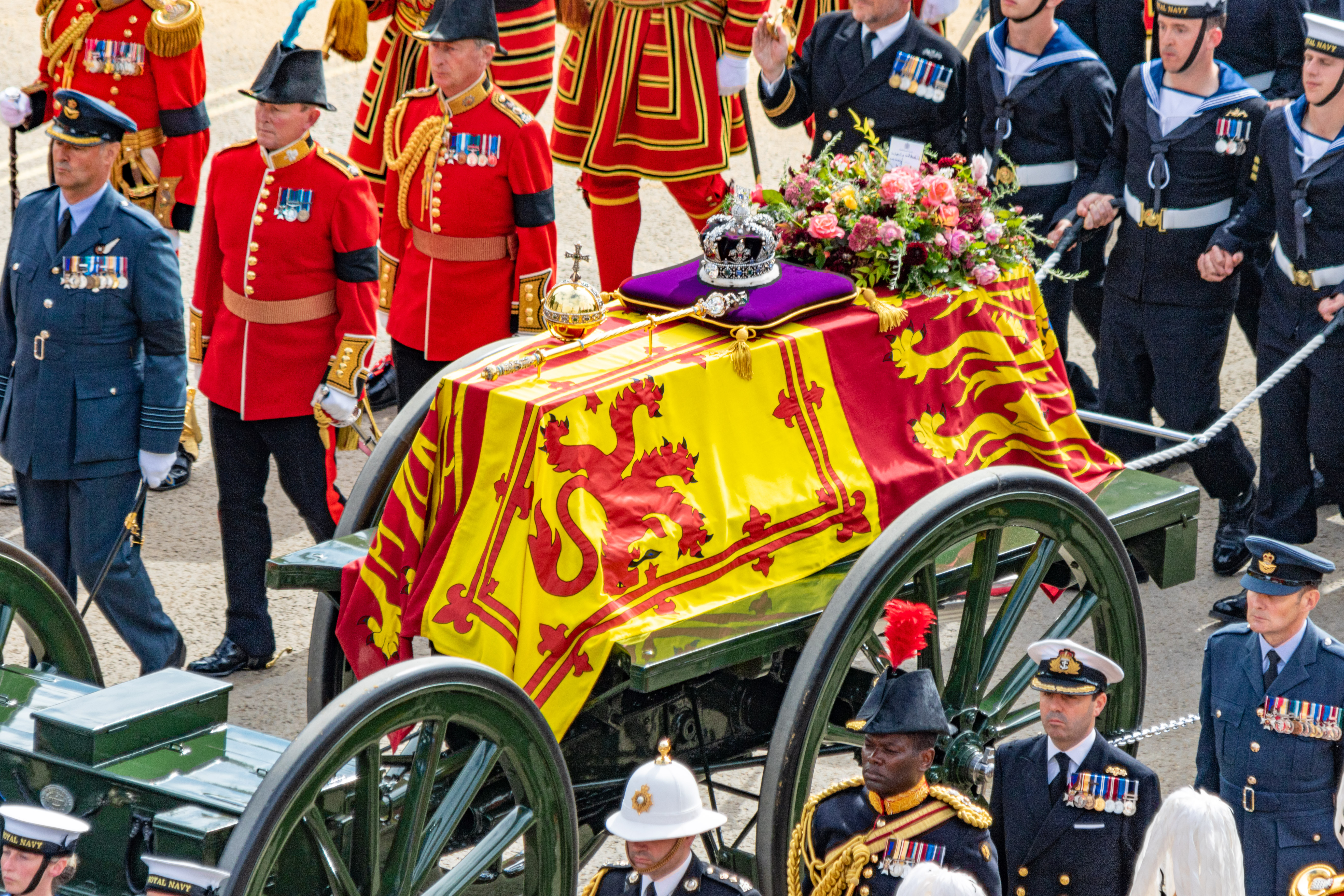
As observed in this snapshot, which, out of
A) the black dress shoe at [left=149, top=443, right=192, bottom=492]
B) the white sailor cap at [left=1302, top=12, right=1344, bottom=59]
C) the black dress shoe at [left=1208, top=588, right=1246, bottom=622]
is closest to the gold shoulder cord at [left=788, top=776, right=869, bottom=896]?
the black dress shoe at [left=1208, top=588, right=1246, bottom=622]

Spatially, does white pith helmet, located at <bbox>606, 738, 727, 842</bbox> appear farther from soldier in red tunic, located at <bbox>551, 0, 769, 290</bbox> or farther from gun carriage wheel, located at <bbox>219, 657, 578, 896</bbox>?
soldier in red tunic, located at <bbox>551, 0, 769, 290</bbox>

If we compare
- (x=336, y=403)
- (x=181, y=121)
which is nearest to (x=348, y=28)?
(x=181, y=121)

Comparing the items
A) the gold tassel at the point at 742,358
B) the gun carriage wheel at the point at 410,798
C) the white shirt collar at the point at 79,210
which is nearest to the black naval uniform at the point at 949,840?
the gun carriage wheel at the point at 410,798

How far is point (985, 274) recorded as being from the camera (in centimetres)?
550

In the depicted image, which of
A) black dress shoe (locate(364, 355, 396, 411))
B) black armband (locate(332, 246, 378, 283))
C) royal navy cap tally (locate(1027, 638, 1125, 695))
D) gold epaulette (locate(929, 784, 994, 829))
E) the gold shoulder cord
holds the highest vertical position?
black armband (locate(332, 246, 378, 283))

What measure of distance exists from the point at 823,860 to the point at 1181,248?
12.1ft

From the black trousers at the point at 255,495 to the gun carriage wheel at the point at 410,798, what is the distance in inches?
76.4

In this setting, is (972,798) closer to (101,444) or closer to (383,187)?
(101,444)

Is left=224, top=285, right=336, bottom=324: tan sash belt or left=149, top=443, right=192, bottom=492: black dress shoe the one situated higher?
left=224, top=285, right=336, bottom=324: tan sash belt

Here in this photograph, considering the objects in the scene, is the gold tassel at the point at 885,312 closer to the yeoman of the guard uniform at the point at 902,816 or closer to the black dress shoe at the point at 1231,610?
the yeoman of the guard uniform at the point at 902,816

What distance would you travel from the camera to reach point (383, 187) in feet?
27.1

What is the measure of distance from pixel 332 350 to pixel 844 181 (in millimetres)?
1902

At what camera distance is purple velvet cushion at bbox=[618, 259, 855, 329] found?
510cm

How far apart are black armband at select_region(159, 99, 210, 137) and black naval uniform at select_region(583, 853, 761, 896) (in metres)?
5.08
